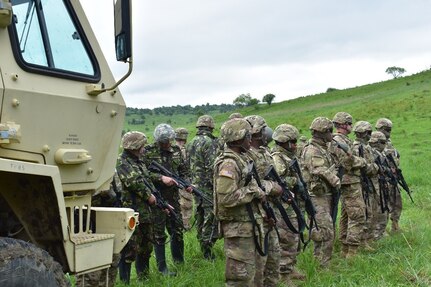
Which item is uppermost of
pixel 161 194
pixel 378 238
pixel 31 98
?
pixel 31 98

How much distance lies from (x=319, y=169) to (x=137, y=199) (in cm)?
243

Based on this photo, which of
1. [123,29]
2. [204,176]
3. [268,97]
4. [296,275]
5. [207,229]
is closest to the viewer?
[123,29]

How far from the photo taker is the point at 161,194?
7.57 meters

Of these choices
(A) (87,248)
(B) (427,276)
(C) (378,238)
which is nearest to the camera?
(A) (87,248)

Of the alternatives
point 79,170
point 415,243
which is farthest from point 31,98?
point 415,243

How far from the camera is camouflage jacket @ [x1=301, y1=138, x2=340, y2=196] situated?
24.7 ft

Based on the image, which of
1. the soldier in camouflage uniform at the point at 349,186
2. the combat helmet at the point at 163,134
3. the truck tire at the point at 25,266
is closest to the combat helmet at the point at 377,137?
the soldier in camouflage uniform at the point at 349,186

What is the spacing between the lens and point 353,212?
838cm

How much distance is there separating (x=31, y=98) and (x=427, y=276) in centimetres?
487

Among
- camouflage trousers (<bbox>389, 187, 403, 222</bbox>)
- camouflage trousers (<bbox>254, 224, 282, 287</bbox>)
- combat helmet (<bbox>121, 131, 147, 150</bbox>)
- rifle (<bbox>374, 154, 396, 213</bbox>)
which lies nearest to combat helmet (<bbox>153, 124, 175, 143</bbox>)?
combat helmet (<bbox>121, 131, 147, 150</bbox>)

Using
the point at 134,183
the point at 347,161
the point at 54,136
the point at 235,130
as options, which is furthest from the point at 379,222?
the point at 54,136

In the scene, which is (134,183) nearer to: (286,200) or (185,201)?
(286,200)

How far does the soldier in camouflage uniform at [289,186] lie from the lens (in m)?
6.74

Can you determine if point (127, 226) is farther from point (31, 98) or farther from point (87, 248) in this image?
point (31, 98)
